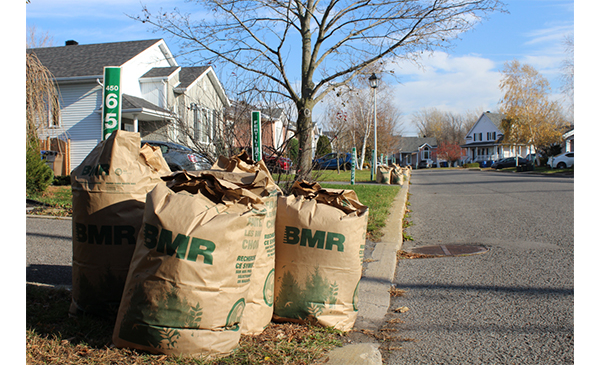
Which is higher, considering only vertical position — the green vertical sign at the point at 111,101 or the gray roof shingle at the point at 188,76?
the gray roof shingle at the point at 188,76

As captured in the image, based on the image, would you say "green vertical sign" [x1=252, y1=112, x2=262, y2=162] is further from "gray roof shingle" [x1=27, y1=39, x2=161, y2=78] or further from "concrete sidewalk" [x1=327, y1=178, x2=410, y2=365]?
"gray roof shingle" [x1=27, y1=39, x2=161, y2=78]

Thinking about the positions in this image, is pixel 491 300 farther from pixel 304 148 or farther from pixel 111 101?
pixel 111 101

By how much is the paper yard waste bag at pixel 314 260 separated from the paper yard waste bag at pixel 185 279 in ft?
1.94

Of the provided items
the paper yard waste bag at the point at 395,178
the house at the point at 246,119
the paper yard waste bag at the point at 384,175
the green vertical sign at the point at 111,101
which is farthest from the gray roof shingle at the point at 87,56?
the green vertical sign at the point at 111,101

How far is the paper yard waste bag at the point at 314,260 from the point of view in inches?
114

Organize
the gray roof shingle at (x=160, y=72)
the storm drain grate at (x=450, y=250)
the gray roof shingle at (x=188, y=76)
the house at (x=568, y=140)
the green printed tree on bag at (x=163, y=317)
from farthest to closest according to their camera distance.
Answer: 1. the house at (x=568, y=140)
2. the gray roof shingle at (x=188, y=76)
3. the gray roof shingle at (x=160, y=72)
4. the storm drain grate at (x=450, y=250)
5. the green printed tree on bag at (x=163, y=317)

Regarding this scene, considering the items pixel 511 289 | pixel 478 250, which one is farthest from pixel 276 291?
pixel 478 250

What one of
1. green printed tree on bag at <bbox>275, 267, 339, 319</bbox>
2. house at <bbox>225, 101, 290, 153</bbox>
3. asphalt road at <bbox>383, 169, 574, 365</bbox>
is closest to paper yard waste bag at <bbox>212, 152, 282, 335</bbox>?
green printed tree on bag at <bbox>275, 267, 339, 319</bbox>

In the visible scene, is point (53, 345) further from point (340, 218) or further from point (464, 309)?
point (464, 309)

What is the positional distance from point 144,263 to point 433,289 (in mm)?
3015

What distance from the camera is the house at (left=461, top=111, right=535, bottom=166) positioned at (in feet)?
259

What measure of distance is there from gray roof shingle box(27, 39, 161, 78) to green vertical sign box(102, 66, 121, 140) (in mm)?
17708

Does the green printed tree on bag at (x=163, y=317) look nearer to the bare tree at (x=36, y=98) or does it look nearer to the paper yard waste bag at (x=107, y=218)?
the paper yard waste bag at (x=107, y=218)

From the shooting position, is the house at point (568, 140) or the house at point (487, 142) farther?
the house at point (487, 142)
